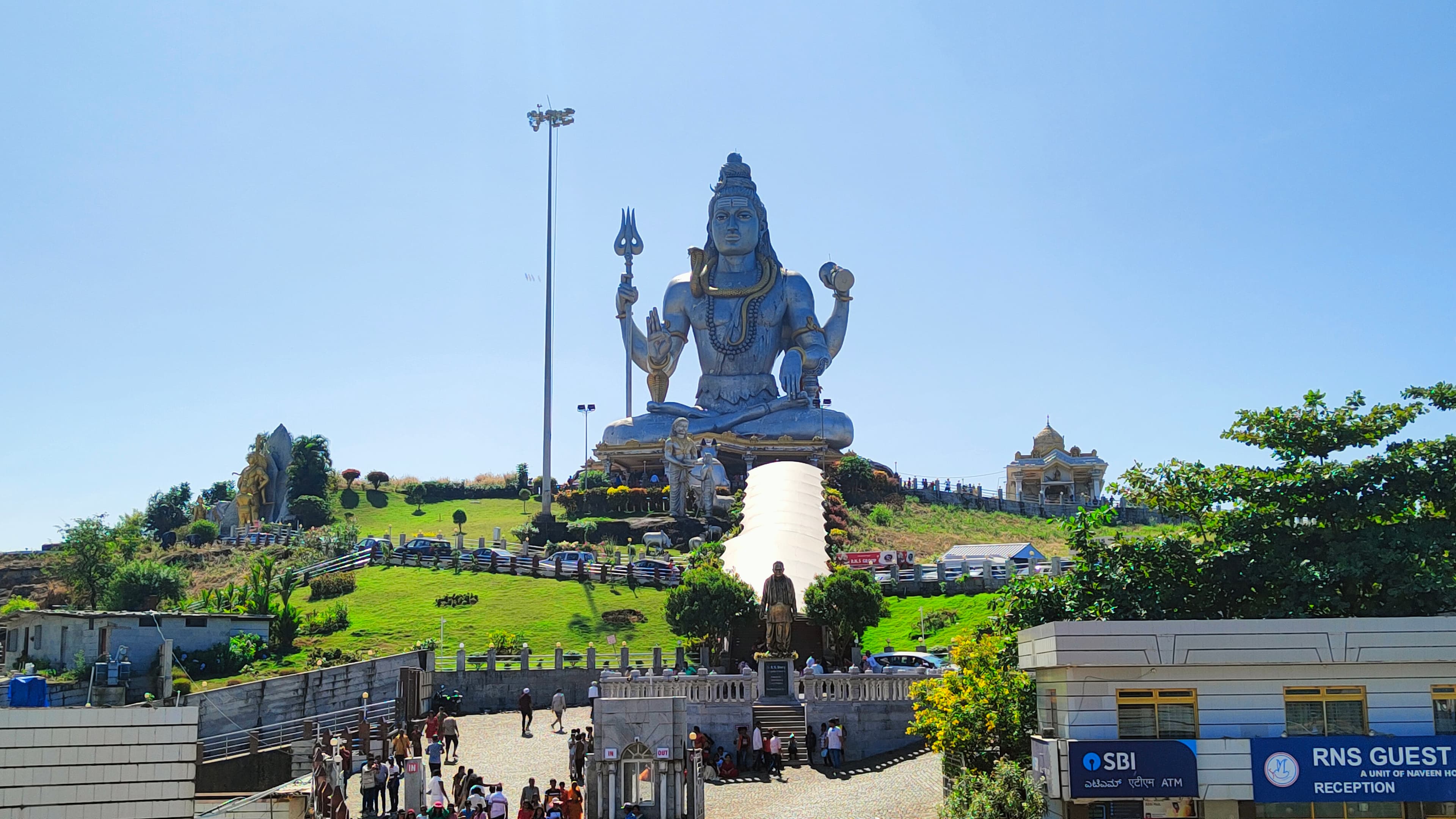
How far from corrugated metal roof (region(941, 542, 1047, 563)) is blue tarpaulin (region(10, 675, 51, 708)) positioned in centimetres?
2964

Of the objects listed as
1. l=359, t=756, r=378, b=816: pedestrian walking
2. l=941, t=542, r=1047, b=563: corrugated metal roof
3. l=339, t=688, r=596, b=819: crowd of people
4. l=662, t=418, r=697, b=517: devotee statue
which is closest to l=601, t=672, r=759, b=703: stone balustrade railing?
l=339, t=688, r=596, b=819: crowd of people

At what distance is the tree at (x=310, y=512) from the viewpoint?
61.9m

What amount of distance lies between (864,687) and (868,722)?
585 mm

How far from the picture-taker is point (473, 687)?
99.8 feet

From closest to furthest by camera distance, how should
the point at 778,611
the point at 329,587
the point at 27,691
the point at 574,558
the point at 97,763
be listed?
1. the point at 97,763
2. the point at 27,691
3. the point at 778,611
4. the point at 329,587
5. the point at 574,558

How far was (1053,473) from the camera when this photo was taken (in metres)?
70.7

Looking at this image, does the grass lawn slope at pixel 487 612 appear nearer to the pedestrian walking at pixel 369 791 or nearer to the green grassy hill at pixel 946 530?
the green grassy hill at pixel 946 530

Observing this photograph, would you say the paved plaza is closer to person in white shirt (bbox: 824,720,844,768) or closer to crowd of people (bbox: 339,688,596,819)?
person in white shirt (bbox: 824,720,844,768)

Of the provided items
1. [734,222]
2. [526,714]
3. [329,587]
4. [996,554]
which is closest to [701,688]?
[526,714]

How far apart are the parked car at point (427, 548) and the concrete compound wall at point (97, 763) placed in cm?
3247

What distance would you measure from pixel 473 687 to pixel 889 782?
11.5 m

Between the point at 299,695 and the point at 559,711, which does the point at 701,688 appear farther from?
the point at 299,695

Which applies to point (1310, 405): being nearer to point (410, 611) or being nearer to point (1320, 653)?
point (1320, 653)

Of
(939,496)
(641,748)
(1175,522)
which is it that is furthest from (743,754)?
(939,496)
